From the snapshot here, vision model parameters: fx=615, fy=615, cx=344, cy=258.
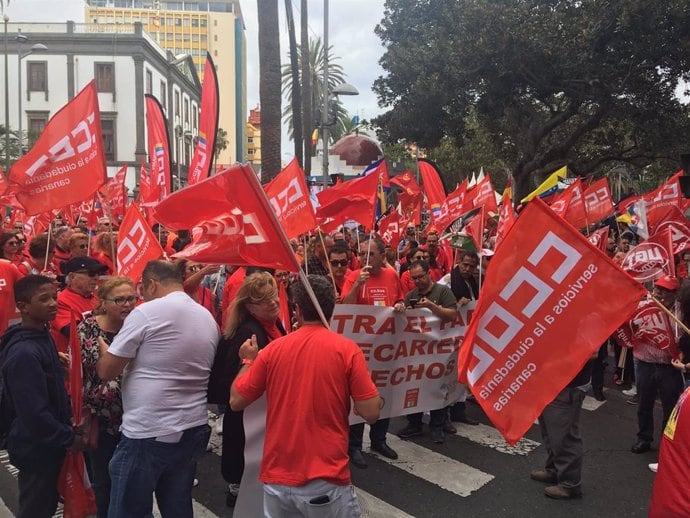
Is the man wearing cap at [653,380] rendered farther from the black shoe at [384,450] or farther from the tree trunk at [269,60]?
the tree trunk at [269,60]

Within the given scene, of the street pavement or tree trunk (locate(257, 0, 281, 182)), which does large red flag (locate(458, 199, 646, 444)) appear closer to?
the street pavement

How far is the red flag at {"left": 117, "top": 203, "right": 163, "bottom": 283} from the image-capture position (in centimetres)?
548

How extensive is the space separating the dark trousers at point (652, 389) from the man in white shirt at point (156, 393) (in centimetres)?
415

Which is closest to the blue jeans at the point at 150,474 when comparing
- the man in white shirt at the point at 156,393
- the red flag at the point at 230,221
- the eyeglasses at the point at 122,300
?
the man in white shirt at the point at 156,393

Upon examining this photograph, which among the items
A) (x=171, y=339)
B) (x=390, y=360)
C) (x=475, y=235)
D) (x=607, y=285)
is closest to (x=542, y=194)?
(x=475, y=235)

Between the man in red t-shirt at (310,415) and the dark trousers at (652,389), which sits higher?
the man in red t-shirt at (310,415)

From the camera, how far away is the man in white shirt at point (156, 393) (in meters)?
3.04

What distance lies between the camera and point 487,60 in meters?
17.3

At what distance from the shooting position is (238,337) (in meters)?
3.58

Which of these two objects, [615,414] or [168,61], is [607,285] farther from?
[168,61]

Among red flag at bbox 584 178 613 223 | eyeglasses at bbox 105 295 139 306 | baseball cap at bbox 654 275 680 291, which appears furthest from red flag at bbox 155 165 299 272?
red flag at bbox 584 178 613 223

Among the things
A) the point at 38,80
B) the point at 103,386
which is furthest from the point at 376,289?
the point at 38,80

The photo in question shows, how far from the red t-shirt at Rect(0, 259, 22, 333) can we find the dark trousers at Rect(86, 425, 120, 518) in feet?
8.55

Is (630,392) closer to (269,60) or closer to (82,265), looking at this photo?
(82,265)
